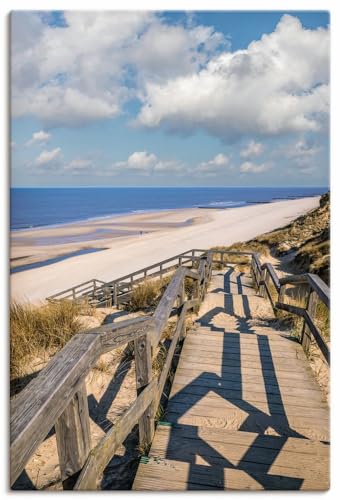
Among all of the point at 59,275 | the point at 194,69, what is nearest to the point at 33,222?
the point at 59,275

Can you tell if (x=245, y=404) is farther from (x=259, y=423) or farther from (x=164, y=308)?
(x=164, y=308)

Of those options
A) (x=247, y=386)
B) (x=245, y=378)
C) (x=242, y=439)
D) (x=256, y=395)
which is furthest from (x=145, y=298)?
(x=242, y=439)

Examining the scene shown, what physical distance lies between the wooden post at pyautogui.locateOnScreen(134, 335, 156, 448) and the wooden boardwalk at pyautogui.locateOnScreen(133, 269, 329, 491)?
0.31 ft

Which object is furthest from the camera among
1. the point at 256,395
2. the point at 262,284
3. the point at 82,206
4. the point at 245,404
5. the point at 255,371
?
the point at 82,206

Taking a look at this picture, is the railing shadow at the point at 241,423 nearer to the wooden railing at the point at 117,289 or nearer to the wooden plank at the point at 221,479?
the wooden plank at the point at 221,479

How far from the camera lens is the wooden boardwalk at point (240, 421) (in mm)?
2330

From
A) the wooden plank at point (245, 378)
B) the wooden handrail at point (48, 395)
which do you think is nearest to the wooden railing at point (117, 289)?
the wooden plank at point (245, 378)

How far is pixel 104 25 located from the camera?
342 cm

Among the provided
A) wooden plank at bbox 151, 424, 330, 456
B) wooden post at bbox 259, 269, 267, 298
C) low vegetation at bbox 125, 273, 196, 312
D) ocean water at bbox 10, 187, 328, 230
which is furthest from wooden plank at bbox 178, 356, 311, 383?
wooden post at bbox 259, 269, 267, 298

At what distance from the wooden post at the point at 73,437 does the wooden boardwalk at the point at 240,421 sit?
0.87 m

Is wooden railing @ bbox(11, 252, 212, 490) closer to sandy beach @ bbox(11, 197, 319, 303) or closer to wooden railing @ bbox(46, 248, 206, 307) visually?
wooden railing @ bbox(46, 248, 206, 307)

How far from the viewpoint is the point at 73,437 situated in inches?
61.3

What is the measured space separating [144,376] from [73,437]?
985 mm

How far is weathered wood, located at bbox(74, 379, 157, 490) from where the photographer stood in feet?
5.53
